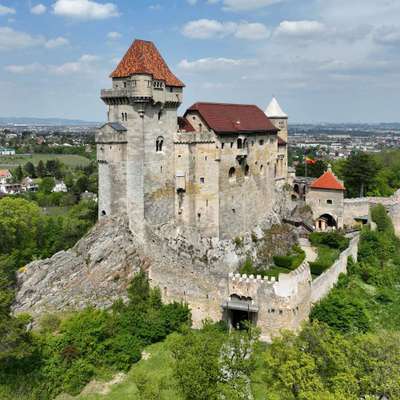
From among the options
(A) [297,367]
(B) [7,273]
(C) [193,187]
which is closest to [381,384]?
(A) [297,367]

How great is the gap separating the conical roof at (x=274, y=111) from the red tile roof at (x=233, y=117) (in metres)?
4.05

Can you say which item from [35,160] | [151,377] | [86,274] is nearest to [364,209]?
[86,274]

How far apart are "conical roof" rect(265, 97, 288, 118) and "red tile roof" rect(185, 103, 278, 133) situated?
13.3ft

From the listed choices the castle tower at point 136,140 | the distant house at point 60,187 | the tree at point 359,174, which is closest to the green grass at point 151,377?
the castle tower at point 136,140

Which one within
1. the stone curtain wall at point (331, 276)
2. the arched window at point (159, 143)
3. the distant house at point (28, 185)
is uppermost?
the arched window at point (159, 143)

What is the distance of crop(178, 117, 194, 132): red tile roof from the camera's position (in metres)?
48.5

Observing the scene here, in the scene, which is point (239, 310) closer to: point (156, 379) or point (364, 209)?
point (156, 379)

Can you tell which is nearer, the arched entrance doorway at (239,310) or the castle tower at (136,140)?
the arched entrance doorway at (239,310)

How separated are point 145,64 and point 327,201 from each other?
2660 centimetres

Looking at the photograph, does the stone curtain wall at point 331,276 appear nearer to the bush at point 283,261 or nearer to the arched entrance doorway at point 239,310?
the bush at point 283,261

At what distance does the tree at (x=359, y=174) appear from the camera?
2628 inches

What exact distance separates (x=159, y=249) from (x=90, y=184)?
2724 inches

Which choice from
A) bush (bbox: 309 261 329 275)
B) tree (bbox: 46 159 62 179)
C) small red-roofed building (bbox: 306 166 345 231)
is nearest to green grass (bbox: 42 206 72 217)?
tree (bbox: 46 159 62 179)

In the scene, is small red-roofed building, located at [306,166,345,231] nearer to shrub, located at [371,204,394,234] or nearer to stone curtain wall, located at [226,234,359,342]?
shrub, located at [371,204,394,234]
